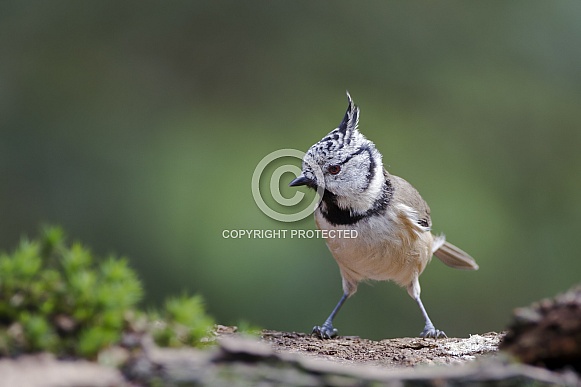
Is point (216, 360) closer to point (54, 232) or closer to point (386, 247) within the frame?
point (54, 232)

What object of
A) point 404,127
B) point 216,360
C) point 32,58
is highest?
point 32,58

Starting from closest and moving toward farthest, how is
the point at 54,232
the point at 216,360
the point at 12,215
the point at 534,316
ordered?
1. the point at 216,360
2. the point at 534,316
3. the point at 54,232
4. the point at 12,215

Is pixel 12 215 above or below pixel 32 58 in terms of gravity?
below

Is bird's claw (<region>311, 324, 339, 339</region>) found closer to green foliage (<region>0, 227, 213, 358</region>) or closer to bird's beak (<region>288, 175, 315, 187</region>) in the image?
bird's beak (<region>288, 175, 315, 187</region>)

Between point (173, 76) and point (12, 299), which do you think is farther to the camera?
point (173, 76)

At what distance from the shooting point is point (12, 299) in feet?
6.25

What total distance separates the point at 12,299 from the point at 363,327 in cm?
475

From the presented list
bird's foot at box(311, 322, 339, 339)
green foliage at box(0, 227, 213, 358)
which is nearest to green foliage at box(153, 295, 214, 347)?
green foliage at box(0, 227, 213, 358)

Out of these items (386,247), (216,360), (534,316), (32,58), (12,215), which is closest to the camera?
(216,360)

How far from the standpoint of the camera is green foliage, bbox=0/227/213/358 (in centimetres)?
182

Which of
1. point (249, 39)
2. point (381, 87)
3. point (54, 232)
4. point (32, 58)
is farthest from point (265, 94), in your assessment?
point (54, 232)
